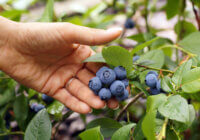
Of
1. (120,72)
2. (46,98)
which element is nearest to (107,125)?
(120,72)

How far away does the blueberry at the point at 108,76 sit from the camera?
2.83ft

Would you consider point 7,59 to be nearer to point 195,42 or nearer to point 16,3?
point 16,3

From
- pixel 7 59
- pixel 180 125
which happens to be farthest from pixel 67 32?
pixel 180 125

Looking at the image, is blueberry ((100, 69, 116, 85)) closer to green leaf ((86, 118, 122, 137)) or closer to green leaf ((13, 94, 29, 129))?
green leaf ((86, 118, 122, 137))

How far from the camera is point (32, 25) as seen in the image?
983mm

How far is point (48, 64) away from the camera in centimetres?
119

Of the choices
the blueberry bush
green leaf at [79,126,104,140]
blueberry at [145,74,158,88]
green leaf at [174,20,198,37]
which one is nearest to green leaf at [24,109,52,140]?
the blueberry bush

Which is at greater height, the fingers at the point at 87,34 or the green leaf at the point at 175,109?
the fingers at the point at 87,34

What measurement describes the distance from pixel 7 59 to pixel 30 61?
122 millimetres

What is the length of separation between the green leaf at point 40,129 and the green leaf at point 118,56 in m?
0.35

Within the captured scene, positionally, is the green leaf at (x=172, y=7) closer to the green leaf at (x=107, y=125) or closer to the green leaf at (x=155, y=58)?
the green leaf at (x=155, y=58)

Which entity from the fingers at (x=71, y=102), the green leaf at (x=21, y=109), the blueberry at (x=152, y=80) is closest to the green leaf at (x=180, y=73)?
the blueberry at (x=152, y=80)

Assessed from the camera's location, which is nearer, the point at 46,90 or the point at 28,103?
the point at 46,90

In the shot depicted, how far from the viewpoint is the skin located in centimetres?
100
